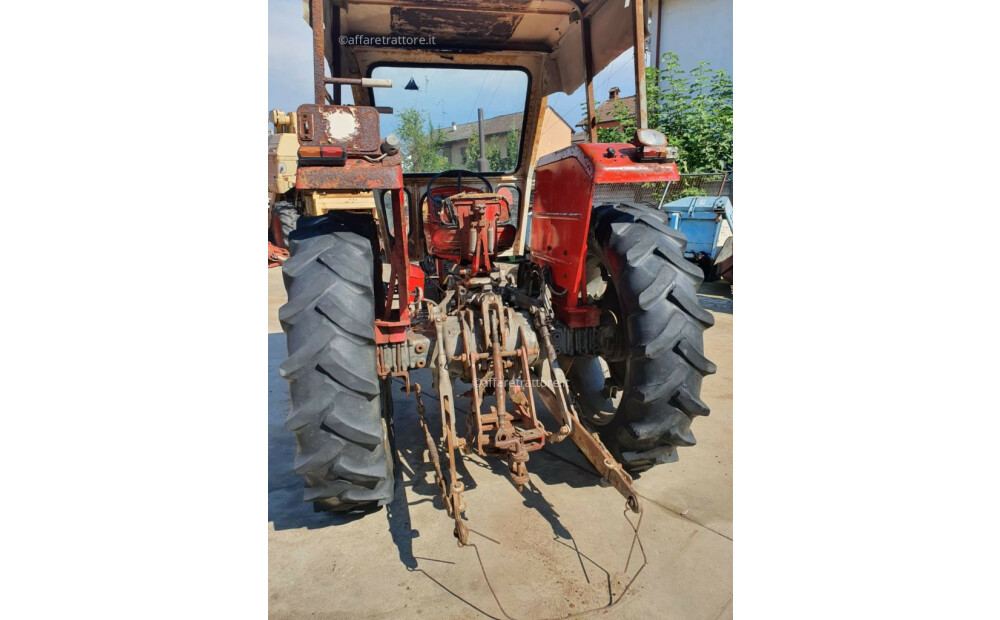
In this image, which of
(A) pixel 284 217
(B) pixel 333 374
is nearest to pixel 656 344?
(B) pixel 333 374

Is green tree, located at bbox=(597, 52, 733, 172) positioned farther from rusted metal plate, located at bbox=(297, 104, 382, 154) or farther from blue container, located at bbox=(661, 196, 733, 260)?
rusted metal plate, located at bbox=(297, 104, 382, 154)

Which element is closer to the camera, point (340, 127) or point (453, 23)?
point (340, 127)

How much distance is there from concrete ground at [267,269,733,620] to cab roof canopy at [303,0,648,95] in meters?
2.40

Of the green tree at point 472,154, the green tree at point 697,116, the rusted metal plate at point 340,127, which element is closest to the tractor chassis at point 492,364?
the rusted metal plate at point 340,127

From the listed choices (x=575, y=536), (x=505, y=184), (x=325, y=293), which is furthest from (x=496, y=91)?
(x=575, y=536)

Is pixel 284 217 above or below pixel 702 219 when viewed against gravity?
above

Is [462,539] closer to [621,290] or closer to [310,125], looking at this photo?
[621,290]

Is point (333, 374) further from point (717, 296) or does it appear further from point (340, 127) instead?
point (717, 296)

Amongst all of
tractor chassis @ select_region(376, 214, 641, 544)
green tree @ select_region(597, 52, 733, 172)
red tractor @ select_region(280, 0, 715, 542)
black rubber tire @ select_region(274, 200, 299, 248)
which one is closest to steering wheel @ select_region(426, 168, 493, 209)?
red tractor @ select_region(280, 0, 715, 542)

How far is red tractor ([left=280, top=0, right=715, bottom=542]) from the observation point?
7.32 ft

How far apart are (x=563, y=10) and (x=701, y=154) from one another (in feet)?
22.5

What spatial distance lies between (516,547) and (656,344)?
1.10 metres

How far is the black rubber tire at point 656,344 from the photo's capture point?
2.52 meters

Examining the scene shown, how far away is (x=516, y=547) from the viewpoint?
7.86 feet
